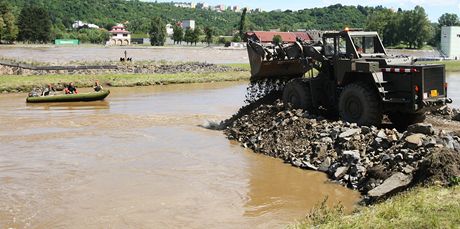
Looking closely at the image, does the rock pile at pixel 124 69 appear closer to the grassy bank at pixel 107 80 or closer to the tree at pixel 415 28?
the grassy bank at pixel 107 80

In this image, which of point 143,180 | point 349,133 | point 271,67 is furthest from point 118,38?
point 349,133

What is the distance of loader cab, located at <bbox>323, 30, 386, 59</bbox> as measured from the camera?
15234 mm

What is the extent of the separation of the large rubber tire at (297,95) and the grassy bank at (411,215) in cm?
801

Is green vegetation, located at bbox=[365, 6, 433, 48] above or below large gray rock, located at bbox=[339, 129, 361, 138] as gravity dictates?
above

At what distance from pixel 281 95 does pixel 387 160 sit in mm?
7109

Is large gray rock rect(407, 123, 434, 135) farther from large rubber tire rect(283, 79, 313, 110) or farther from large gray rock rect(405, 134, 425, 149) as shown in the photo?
large rubber tire rect(283, 79, 313, 110)

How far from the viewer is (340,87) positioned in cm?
1562

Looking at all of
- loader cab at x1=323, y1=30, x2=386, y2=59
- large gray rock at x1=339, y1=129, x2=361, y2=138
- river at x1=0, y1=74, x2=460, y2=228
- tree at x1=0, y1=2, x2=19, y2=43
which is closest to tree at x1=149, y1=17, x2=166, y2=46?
tree at x1=0, y1=2, x2=19, y2=43

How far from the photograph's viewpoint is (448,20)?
159 meters

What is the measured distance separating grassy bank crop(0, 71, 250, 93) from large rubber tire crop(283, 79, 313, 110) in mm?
27036

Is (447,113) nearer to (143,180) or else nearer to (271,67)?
(271,67)

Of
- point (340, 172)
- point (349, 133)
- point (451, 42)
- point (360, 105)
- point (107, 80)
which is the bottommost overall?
point (340, 172)

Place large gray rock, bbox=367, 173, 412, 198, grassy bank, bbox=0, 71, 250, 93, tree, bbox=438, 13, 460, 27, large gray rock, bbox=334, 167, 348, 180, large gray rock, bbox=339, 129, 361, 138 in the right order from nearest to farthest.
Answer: large gray rock, bbox=367, 173, 412, 198, large gray rock, bbox=334, 167, 348, 180, large gray rock, bbox=339, 129, 361, 138, grassy bank, bbox=0, 71, 250, 93, tree, bbox=438, 13, 460, 27

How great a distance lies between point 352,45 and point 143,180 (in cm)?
710
